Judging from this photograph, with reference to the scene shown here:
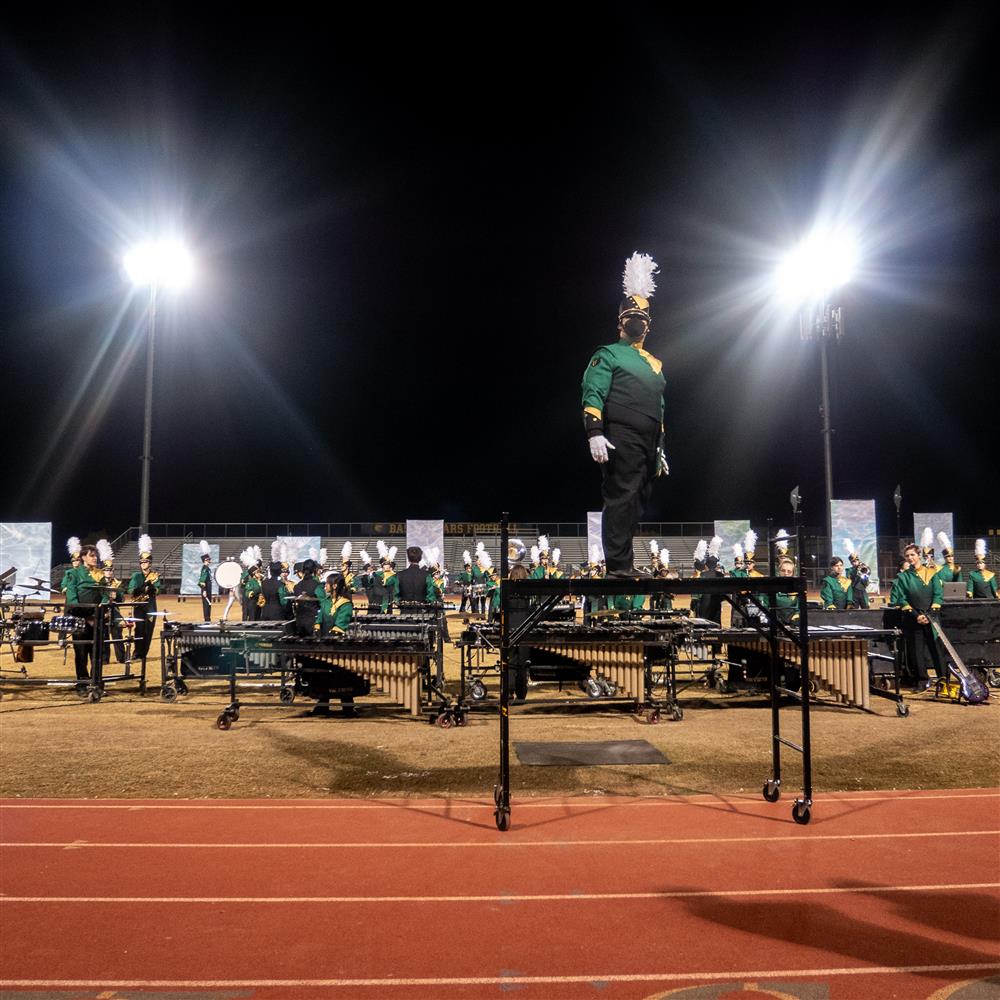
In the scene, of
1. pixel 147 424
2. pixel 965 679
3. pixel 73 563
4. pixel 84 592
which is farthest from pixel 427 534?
pixel 965 679

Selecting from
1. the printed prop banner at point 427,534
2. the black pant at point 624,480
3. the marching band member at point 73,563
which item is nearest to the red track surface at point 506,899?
the black pant at point 624,480

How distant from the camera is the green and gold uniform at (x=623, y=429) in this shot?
5.79 meters

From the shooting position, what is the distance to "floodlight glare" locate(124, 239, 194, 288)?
21969 millimetres

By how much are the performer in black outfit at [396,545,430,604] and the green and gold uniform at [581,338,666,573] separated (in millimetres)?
6939

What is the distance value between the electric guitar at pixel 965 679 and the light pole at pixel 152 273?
16719mm

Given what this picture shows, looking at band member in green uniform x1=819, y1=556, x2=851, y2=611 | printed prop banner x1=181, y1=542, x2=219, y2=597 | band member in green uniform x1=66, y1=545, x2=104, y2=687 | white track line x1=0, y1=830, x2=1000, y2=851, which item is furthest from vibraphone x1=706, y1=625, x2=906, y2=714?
printed prop banner x1=181, y1=542, x2=219, y2=597

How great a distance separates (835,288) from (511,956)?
20701 millimetres

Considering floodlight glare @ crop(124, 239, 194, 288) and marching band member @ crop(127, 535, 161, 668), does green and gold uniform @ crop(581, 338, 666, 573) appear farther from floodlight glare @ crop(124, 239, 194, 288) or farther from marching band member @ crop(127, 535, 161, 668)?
floodlight glare @ crop(124, 239, 194, 288)

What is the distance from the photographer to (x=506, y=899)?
3.82 meters

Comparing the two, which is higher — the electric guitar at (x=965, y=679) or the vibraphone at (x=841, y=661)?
the vibraphone at (x=841, y=661)

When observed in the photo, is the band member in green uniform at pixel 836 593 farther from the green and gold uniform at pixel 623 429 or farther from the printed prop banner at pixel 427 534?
the printed prop banner at pixel 427 534

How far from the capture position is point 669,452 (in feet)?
148

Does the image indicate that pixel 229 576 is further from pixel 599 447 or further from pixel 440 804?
pixel 599 447

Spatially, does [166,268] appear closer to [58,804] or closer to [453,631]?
[453,631]
